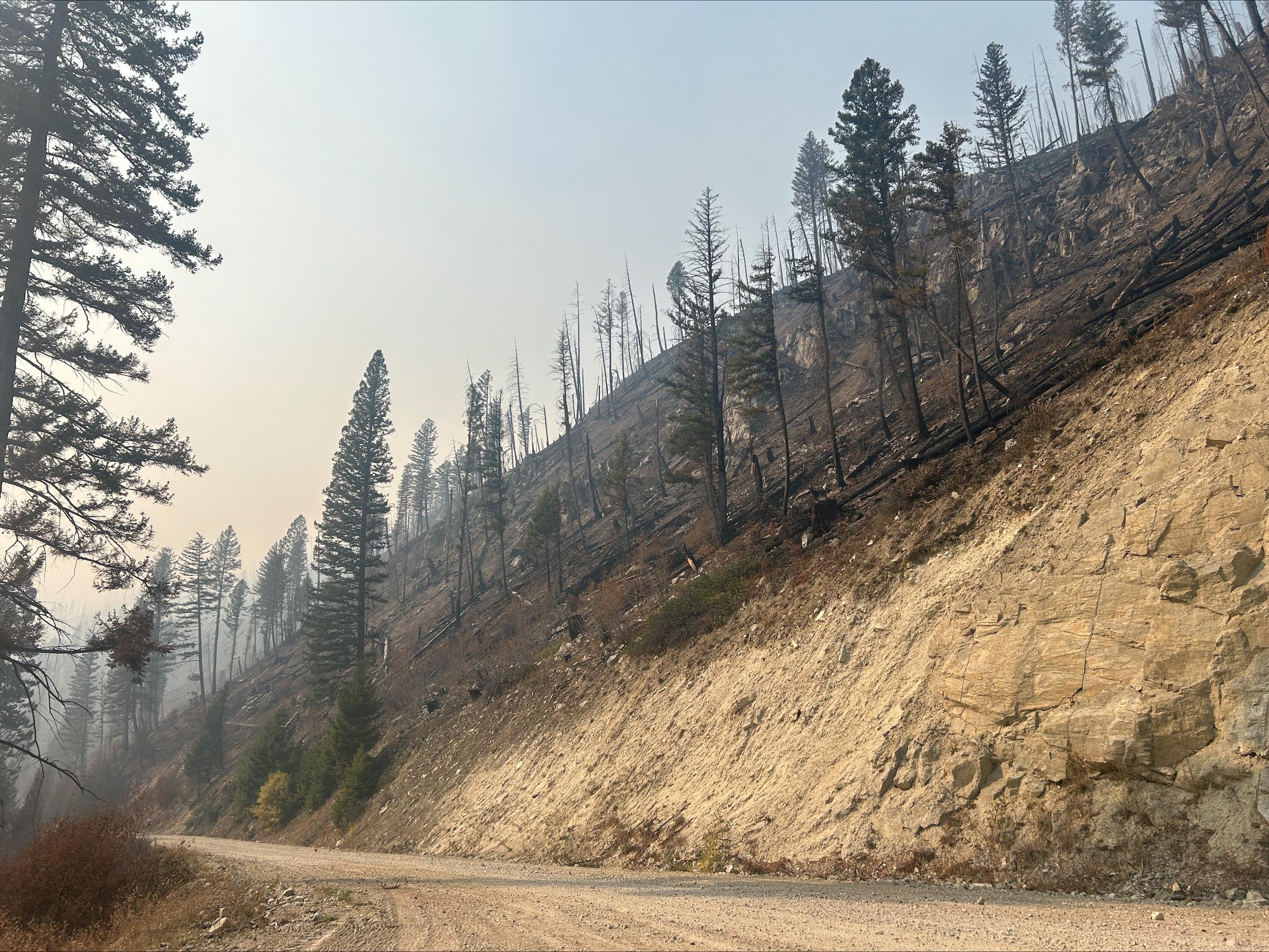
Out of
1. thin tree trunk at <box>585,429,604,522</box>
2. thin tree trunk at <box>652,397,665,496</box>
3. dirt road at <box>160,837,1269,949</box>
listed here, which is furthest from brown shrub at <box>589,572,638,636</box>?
Answer: thin tree trunk at <box>585,429,604,522</box>

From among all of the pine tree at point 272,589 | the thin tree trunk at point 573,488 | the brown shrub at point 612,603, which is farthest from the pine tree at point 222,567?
the brown shrub at point 612,603

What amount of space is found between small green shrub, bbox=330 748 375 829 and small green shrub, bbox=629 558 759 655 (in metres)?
14.1

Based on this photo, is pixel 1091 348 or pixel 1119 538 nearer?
pixel 1119 538

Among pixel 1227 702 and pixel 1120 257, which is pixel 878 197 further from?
pixel 1227 702

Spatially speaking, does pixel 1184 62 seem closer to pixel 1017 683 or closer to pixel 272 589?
pixel 1017 683

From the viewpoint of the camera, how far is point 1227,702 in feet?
27.3

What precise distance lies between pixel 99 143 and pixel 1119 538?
19.9m

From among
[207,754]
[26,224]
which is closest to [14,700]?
[207,754]

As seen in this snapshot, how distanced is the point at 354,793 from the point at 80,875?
18.6 metres

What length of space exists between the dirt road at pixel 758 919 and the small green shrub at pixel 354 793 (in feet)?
56.8

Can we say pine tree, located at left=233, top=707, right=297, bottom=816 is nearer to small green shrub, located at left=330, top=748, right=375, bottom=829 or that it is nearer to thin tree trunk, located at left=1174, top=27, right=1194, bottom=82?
small green shrub, located at left=330, top=748, right=375, bottom=829

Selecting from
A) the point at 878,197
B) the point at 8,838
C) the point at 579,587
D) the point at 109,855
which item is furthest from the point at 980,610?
the point at 8,838

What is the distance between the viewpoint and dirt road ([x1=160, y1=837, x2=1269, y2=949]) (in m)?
6.73

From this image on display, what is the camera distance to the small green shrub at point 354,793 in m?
26.2
